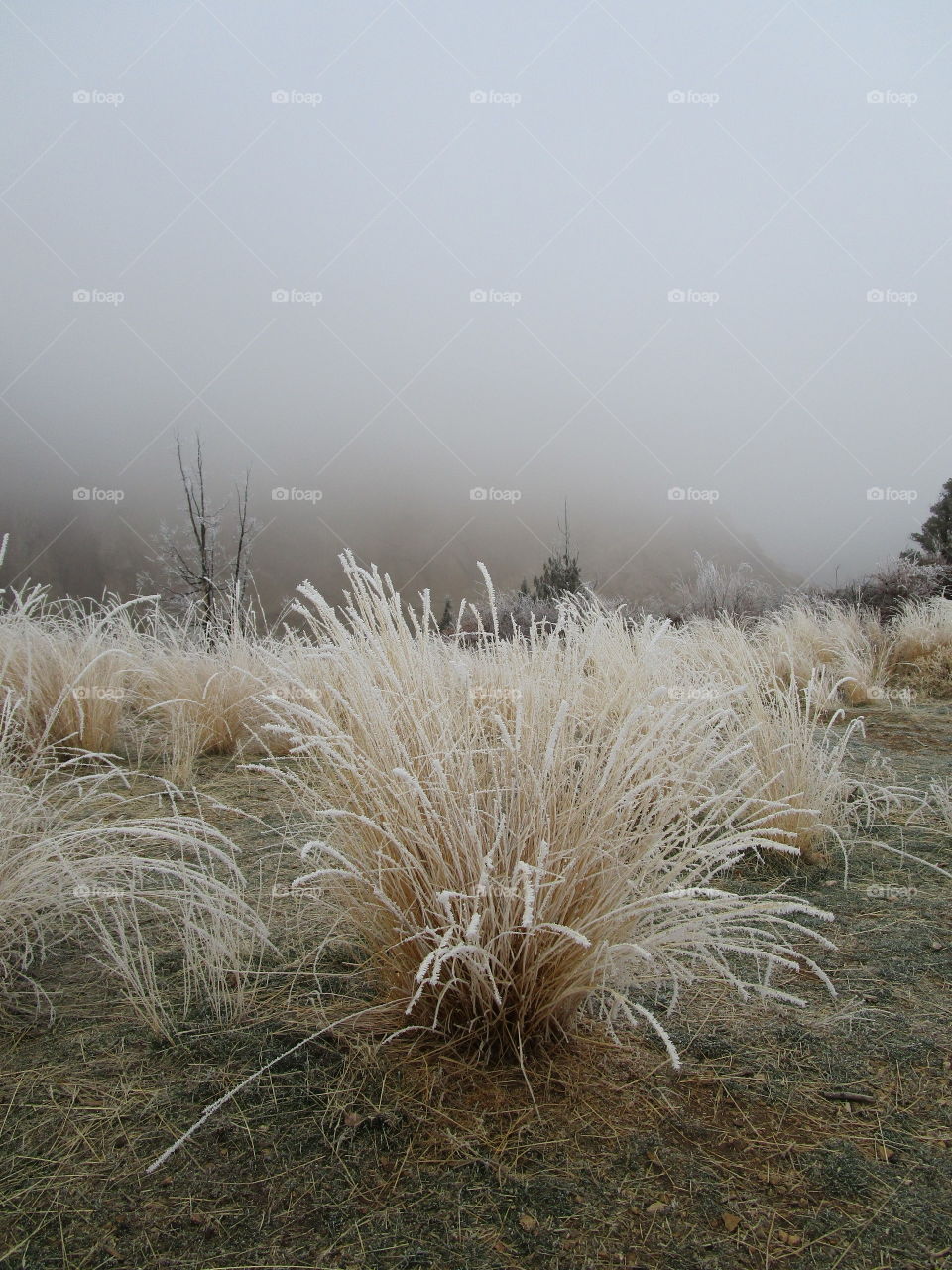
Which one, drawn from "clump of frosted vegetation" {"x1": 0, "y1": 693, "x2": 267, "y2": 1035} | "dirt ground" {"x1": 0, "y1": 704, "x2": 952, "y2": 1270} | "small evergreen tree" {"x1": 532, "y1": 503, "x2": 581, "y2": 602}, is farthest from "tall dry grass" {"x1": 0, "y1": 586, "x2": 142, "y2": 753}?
"small evergreen tree" {"x1": 532, "y1": 503, "x2": 581, "y2": 602}

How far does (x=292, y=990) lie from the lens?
5.64 ft

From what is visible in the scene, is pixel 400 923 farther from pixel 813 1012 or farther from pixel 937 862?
pixel 937 862

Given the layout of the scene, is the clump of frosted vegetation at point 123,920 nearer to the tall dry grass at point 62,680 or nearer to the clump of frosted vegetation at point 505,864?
the clump of frosted vegetation at point 505,864

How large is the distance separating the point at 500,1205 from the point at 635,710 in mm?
857

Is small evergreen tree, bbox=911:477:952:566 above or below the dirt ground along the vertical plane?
above

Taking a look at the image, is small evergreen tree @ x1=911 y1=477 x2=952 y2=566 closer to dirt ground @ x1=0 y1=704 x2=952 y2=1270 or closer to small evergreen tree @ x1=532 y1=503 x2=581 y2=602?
small evergreen tree @ x1=532 y1=503 x2=581 y2=602

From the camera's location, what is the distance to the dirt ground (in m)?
1.12

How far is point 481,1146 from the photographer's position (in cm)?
129

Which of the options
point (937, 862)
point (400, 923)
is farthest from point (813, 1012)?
point (937, 862)

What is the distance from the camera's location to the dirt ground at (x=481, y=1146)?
1.12 m

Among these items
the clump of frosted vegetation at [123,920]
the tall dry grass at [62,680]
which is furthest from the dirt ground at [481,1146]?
the tall dry grass at [62,680]

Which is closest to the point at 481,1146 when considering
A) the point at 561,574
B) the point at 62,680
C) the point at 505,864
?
the point at 505,864

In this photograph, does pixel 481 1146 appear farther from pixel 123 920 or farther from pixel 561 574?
pixel 561 574

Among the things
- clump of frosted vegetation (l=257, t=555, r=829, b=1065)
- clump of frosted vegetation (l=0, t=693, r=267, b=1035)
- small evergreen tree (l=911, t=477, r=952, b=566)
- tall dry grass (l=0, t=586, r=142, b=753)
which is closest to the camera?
clump of frosted vegetation (l=257, t=555, r=829, b=1065)
